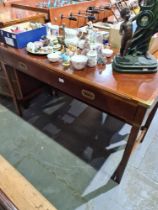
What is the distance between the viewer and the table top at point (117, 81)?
0.83 m

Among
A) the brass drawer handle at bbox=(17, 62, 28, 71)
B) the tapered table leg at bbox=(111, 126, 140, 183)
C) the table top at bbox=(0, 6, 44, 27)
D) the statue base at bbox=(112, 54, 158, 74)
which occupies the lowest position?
the tapered table leg at bbox=(111, 126, 140, 183)

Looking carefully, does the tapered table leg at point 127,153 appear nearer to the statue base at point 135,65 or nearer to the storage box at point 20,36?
the statue base at point 135,65

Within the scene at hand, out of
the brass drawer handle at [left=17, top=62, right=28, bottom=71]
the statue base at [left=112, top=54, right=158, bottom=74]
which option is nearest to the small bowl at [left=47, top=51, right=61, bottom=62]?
the brass drawer handle at [left=17, top=62, right=28, bottom=71]

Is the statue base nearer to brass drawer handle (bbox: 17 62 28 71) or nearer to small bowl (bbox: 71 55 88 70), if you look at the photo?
small bowl (bbox: 71 55 88 70)

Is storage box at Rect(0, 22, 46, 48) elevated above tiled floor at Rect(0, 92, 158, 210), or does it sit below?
above

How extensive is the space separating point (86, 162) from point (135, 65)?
86cm

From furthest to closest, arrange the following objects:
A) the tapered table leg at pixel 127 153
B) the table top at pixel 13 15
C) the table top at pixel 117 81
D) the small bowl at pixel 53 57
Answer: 1. the table top at pixel 13 15
2. the small bowl at pixel 53 57
3. the tapered table leg at pixel 127 153
4. the table top at pixel 117 81

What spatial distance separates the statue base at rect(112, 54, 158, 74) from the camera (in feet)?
3.15

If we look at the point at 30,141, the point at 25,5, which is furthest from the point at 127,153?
the point at 25,5

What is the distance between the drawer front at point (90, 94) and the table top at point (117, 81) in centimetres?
2

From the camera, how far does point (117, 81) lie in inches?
36.6

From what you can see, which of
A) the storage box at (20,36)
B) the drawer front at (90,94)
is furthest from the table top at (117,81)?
the storage box at (20,36)

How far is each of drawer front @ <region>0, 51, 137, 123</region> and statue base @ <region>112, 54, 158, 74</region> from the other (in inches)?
7.8

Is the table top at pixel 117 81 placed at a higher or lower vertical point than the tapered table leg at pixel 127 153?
higher
